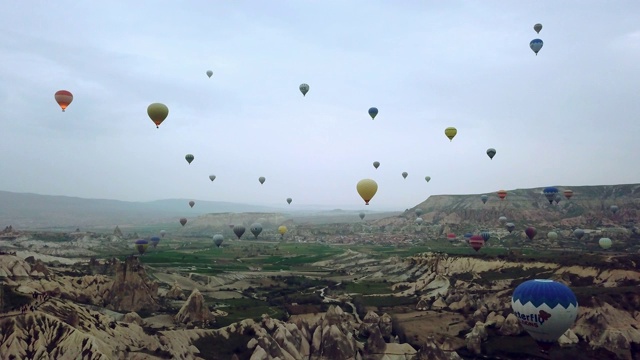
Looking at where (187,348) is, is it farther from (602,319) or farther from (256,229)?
(256,229)

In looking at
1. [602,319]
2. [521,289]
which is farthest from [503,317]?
[521,289]

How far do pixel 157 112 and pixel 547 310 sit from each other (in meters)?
44.7

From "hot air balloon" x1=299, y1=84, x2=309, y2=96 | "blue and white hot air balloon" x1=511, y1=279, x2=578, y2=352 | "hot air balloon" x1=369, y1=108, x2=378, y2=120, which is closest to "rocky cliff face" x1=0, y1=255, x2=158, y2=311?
"hot air balloon" x1=299, y1=84, x2=309, y2=96

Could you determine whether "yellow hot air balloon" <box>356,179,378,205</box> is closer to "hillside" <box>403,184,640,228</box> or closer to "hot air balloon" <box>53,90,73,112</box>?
"hot air balloon" <box>53,90,73,112</box>

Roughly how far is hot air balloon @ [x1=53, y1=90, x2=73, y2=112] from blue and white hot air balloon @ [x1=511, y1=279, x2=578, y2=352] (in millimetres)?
52303

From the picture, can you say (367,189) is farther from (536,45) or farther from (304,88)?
(536,45)

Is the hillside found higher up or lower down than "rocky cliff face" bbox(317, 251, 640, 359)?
higher up

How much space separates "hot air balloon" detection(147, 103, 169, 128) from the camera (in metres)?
58.3

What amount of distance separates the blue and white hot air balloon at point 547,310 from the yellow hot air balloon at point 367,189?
1079 inches

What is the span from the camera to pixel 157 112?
5831cm

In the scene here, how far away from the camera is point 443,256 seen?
336 feet

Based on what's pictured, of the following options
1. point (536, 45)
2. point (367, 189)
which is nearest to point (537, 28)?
point (536, 45)

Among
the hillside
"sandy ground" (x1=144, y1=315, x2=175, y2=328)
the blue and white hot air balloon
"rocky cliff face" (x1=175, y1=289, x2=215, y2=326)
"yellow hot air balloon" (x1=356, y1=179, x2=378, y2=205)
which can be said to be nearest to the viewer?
the blue and white hot air balloon

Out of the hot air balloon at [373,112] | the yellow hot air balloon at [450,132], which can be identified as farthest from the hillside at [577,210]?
the hot air balloon at [373,112]
